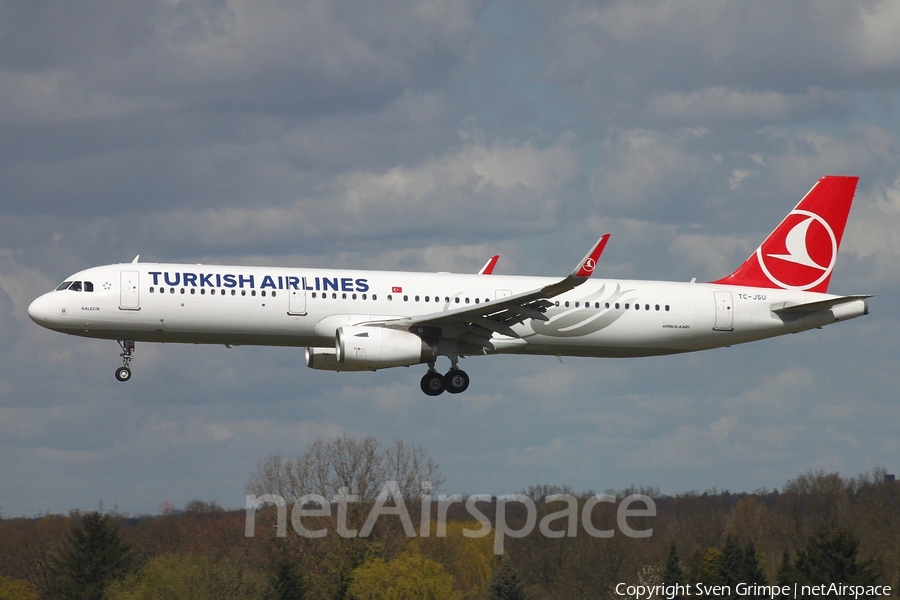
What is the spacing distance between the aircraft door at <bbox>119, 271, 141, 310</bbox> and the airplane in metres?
0.04

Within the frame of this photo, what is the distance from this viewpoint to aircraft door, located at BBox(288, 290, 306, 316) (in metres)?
48.0

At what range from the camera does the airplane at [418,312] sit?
156 ft

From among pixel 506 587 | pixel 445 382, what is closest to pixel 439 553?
pixel 506 587

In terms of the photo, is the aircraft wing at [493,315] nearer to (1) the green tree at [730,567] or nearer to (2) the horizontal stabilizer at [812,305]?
(2) the horizontal stabilizer at [812,305]

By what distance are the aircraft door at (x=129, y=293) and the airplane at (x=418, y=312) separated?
0.12ft

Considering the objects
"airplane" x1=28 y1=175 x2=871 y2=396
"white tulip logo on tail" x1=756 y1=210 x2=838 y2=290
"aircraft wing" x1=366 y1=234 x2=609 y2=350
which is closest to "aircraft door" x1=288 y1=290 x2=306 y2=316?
"airplane" x1=28 y1=175 x2=871 y2=396

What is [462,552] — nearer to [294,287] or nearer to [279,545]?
[279,545]

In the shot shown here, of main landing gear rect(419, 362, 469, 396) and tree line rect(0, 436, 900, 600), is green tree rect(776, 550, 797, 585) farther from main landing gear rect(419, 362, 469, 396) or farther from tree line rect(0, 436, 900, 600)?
main landing gear rect(419, 362, 469, 396)

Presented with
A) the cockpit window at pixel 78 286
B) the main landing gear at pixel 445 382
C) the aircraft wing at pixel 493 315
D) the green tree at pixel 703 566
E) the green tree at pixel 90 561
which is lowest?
the green tree at pixel 703 566

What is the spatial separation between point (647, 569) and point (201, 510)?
52249 millimetres

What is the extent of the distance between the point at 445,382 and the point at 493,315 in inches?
155

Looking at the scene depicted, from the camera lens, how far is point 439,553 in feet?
289

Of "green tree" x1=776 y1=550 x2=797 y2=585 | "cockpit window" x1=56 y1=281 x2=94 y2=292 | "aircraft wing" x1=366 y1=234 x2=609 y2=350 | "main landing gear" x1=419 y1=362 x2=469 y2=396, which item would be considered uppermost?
"cockpit window" x1=56 y1=281 x2=94 y2=292

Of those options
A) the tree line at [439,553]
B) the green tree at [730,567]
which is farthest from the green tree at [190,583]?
the green tree at [730,567]
